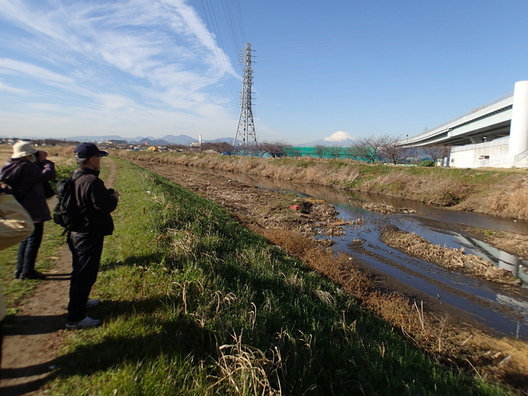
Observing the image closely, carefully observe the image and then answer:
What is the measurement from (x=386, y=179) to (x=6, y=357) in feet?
99.8

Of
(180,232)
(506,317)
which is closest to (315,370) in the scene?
(180,232)

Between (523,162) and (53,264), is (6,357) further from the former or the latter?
(523,162)

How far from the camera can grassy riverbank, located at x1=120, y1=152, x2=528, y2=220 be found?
65.3 feet

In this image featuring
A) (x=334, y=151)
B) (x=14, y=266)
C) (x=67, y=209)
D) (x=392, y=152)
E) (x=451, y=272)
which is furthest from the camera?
(x=334, y=151)

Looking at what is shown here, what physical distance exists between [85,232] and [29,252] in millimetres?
2020

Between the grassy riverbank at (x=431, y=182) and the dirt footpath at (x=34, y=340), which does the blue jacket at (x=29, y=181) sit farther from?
the grassy riverbank at (x=431, y=182)

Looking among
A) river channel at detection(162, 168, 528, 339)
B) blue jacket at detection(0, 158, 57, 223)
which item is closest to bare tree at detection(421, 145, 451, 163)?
river channel at detection(162, 168, 528, 339)

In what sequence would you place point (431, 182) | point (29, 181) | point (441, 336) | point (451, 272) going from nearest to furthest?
point (29, 181)
point (441, 336)
point (451, 272)
point (431, 182)

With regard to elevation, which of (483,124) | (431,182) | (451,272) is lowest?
(451,272)

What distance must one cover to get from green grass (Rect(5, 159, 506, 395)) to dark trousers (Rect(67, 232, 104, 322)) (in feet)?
0.87

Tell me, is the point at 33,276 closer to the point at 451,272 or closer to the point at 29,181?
the point at 29,181

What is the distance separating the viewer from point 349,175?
33.1 meters

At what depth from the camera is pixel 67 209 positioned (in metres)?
3.41

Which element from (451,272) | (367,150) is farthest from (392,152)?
(451,272)
